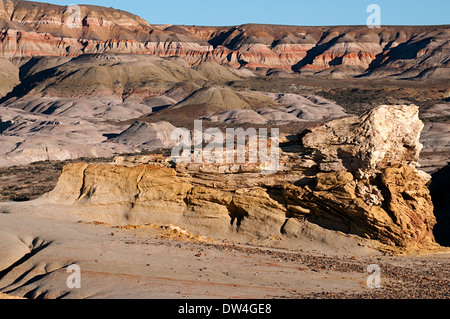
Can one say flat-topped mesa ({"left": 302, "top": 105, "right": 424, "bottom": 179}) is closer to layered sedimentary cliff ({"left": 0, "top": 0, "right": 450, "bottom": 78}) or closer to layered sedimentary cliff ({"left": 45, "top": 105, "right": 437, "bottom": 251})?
layered sedimentary cliff ({"left": 45, "top": 105, "right": 437, "bottom": 251})

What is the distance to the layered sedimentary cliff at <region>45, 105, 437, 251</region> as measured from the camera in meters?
18.7

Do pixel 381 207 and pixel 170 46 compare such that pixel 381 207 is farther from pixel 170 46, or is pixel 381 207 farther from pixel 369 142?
pixel 170 46

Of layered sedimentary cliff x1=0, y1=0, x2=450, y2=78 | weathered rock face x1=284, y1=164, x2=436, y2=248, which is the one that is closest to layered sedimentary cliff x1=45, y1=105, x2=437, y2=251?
weathered rock face x1=284, y1=164, x2=436, y2=248

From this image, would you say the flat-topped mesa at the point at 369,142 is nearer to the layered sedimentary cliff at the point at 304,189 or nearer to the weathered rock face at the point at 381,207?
the layered sedimentary cliff at the point at 304,189

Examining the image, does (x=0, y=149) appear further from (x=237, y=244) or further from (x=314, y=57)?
(x=314, y=57)

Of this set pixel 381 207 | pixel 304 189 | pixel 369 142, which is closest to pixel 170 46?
pixel 304 189

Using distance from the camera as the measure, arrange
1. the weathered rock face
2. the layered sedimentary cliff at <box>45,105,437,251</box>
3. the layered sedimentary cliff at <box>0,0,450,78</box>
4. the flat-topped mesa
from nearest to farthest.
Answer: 1. the weathered rock face
2. the layered sedimentary cliff at <box>45,105,437,251</box>
3. the flat-topped mesa
4. the layered sedimentary cliff at <box>0,0,450,78</box>

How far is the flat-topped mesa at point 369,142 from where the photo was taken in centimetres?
1878

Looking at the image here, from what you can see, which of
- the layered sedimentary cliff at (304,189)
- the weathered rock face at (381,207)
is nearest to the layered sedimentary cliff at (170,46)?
the layered sedimentary cliff at (304,189)

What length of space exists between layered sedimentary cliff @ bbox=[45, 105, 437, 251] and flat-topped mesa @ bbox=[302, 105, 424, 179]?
34 millimetres

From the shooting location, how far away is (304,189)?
19.4 m

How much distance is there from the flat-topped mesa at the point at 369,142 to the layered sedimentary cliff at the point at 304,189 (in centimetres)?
3

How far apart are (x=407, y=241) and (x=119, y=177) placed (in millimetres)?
10372

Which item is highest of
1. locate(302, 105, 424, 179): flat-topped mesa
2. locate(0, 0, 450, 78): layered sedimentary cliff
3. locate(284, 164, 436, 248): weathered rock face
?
locate(0, 0, 450, 78): layered sedimentary cliff
